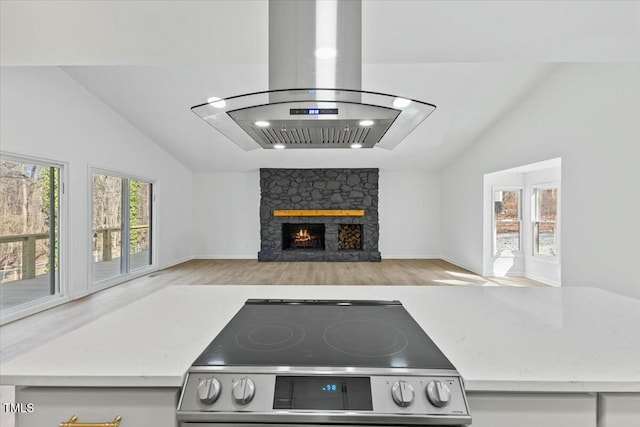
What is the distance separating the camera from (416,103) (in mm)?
1100

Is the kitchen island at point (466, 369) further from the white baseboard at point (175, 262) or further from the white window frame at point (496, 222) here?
the white baseboard at point (175, 262)

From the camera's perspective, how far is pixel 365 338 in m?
1.00

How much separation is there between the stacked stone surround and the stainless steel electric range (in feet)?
20.8

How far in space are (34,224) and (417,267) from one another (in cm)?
587

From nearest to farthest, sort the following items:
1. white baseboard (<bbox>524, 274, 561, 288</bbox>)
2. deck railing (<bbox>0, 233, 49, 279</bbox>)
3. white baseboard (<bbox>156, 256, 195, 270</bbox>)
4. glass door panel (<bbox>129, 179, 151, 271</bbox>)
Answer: deck railing (<bbox>0, 233, 49, 279</bbox>) < white baseboard (<bbox>524, 274, 561, 288</bbox>) < glass door panel (<bbox>129, 179, 151, 271</bbox>) < white baseboard (<bbox>156, 256, 195, 270</bbox>)

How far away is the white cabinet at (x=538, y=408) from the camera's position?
0.80 m

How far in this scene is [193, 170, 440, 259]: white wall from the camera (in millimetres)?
7438

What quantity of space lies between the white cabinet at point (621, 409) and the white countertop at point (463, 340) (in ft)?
0.12

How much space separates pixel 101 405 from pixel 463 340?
3.33 ft

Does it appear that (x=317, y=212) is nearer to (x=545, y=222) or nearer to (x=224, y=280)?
(x=224, y=280)

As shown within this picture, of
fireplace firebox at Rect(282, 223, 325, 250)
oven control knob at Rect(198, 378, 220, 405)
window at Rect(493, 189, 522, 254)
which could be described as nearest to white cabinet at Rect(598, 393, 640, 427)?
oven control knob at Rect(198, 378, 220, 405)

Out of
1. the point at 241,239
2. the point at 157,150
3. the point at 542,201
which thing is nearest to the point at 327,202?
the point at 241,239

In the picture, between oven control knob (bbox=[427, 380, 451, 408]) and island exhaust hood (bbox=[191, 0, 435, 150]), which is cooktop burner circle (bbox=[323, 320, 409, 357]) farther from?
island exhaust hood (bbox=[191, 0, 435, 150])

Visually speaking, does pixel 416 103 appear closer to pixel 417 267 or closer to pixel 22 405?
pixel 22 405
